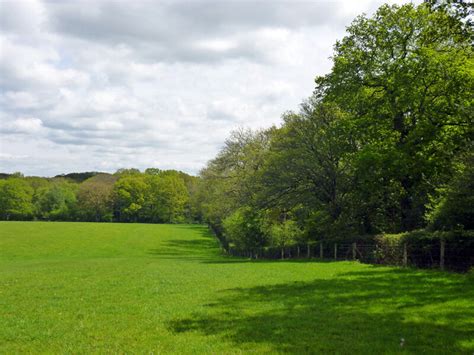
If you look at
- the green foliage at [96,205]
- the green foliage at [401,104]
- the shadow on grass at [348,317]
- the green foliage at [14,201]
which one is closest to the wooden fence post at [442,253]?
the shadow on grass at [348,317]

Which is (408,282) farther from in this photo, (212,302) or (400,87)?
(400,87)

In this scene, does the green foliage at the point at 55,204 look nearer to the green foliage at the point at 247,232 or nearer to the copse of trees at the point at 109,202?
the copse of trees at the point at 109,202

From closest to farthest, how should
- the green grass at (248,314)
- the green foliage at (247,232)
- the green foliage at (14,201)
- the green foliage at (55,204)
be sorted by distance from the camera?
the green grass at (248,314)
the green foliage at (247,232)
the green foliage at (14,201)
the green foliage at (55,204)

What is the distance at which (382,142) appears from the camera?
101 ft

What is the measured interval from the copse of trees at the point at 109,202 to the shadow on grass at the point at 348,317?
401 feet

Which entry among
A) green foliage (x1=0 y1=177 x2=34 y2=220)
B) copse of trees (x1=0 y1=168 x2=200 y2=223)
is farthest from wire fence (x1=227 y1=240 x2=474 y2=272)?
green foliage (x1=0 y1=177 x2=34 y2=220)

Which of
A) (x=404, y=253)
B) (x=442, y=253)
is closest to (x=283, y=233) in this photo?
(x=404, y=253)

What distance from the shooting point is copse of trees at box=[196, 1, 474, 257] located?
28.3m

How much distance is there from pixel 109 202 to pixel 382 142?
124912 millimetres

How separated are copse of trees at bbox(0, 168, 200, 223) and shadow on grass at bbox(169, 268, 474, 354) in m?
122

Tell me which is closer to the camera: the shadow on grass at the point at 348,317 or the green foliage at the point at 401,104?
the shadow on grass at the point at 348,317

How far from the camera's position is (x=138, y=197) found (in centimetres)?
14112

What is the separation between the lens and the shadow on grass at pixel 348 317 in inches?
338

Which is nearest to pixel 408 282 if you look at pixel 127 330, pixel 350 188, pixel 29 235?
pixel 127 330
